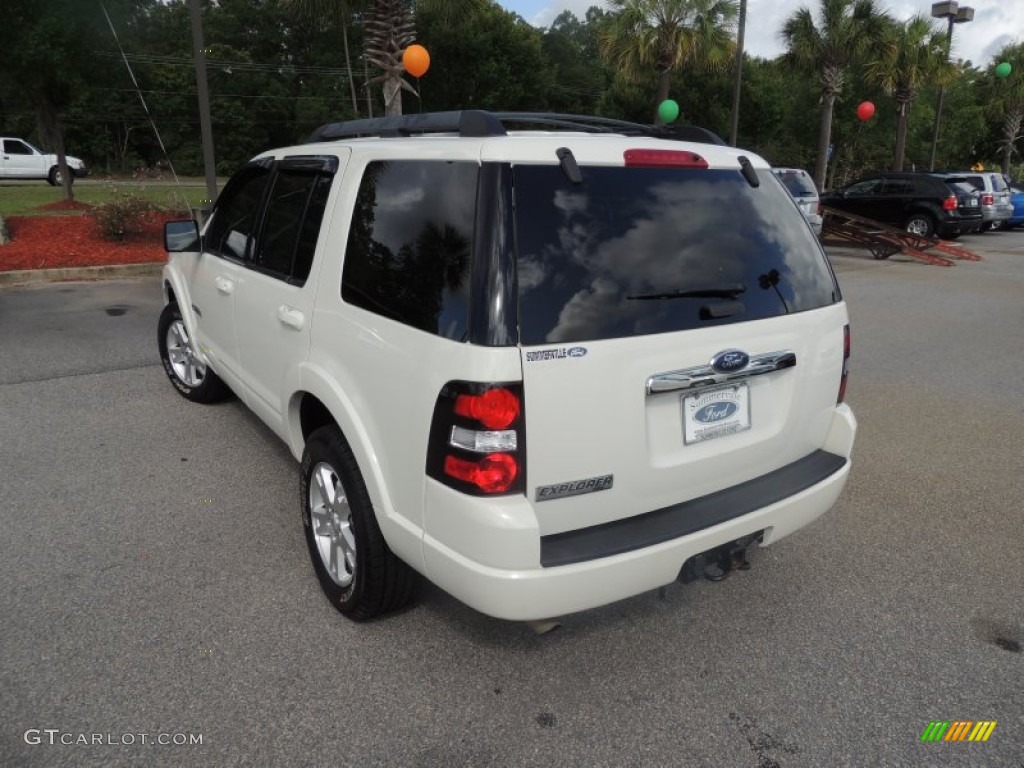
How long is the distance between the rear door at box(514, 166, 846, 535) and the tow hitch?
0.20 m

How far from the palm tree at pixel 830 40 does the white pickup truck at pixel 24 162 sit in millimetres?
28856

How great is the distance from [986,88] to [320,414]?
52.9 m

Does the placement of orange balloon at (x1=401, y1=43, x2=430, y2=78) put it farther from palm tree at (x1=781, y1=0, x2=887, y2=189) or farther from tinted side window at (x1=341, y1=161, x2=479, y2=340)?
palm tree at (x1=781, y1=0, x2=887, y2=189)

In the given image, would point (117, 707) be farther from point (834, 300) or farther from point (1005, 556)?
point (1005, 556)

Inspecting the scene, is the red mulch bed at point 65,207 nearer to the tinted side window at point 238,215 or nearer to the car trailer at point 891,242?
the tinted side window at point 238,215

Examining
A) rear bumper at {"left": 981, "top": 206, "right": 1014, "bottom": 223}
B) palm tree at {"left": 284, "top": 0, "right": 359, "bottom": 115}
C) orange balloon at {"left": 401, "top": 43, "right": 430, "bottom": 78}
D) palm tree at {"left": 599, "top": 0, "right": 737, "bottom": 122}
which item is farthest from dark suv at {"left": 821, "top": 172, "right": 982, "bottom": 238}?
palm tree at {"left": 284, "top": 0, "right": 359, "bottom": 115}

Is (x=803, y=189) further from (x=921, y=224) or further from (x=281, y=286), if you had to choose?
(x=281, y=286)

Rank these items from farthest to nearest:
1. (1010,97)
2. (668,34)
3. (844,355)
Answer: (1010,97), (668,34), (844,355)

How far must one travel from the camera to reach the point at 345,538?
289 cm

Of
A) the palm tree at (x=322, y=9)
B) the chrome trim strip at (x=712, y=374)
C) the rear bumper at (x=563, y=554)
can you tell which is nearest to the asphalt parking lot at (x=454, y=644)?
the rear bumper at (x=563, y=554)

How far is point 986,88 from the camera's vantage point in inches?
1727

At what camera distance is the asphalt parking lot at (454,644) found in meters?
2.33

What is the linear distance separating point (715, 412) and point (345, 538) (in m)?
1.48

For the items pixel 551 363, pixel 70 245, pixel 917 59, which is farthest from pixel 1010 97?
pixel 551 363
